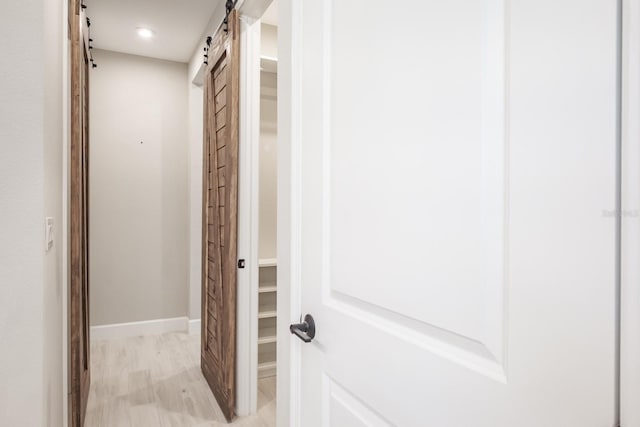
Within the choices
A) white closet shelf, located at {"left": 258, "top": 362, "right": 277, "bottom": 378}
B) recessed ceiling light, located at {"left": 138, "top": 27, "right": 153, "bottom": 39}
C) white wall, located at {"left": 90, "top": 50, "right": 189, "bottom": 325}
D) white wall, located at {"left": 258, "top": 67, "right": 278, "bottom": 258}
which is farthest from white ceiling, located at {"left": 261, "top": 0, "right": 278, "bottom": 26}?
white closet shelf, located at {"left": 258, "top": 362, "right": 277, "bottom": 378}

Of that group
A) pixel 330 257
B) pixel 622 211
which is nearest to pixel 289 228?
pixel 330 257

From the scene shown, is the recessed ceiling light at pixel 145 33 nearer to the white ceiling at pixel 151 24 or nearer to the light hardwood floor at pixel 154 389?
the white ceiling at pixel 151 24

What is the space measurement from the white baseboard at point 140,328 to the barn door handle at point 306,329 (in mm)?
3050

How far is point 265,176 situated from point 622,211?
9.64 feet

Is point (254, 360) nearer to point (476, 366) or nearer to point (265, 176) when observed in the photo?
point (265, 176)

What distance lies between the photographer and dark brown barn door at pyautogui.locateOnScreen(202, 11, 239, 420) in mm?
2139

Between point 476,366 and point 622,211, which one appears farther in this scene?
point 476,366

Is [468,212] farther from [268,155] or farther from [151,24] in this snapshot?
[151,24]

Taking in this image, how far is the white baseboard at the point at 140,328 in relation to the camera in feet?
11.5

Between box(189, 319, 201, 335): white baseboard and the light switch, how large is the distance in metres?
2.62

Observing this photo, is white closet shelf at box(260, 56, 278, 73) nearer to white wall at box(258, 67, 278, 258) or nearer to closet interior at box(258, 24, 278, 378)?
closet interior at box(258, 24, 278, 378)

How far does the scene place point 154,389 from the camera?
2.56m

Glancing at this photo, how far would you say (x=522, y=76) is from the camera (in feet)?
1.62

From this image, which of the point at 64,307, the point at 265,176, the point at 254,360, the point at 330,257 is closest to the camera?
the point at 330,257
